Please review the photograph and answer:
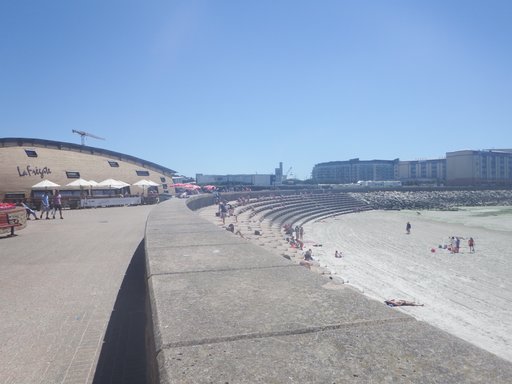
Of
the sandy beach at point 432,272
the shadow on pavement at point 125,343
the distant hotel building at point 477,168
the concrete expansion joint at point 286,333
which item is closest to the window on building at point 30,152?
the sandy beach at point 432,272

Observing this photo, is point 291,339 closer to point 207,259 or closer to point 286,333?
point 286,333

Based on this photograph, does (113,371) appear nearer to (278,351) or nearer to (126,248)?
(278,351)

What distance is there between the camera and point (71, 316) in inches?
184

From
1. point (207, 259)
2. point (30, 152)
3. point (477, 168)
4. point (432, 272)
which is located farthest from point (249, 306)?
point (477, 168)

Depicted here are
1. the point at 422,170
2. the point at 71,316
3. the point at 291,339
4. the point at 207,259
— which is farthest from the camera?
the point at 422,170

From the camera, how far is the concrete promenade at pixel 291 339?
5.41 ft

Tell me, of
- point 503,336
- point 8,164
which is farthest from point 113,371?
point 8,164

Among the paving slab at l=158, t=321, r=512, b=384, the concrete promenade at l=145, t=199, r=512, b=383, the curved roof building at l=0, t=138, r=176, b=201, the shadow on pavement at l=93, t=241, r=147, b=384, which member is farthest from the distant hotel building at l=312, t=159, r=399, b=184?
the paving slab at l=158, t=321, r=512, b=384

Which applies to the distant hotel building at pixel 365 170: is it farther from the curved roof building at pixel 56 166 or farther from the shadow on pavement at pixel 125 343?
the shadow on pavement at pixel 125 343

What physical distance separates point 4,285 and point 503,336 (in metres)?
11.6

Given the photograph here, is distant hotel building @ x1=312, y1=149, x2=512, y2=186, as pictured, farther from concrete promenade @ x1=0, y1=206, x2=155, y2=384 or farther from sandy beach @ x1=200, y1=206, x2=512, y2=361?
concrete promenade @ x1=0, y1=206, x2=155, y2=384

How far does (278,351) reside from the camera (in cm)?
187

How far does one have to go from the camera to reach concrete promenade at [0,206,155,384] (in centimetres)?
341

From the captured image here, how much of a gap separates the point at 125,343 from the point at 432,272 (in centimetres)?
1636
